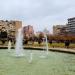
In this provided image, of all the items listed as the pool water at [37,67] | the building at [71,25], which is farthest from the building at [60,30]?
the pool water at [37,67]

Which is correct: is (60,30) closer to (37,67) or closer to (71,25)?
(71,25)

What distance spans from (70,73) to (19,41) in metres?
19.1

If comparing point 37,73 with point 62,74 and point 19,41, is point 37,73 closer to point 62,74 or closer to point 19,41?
point 62,74

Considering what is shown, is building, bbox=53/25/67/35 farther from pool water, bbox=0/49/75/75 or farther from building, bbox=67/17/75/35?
pool water, bbox=0/49/75/75

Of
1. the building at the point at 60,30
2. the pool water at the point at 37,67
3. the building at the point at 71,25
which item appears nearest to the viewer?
the pool water at the point at 37,67

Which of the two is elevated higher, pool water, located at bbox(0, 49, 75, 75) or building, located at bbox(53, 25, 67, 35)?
building, located at bbox(53, 25, 67, 35)

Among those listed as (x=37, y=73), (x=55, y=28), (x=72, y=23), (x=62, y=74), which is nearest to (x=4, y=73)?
(x=37, y=73)

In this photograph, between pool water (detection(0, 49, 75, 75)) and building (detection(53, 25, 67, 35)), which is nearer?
pool water (detection(0, 49, 75, 75))

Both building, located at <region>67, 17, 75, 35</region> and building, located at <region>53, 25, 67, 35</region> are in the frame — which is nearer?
building, located at <region>67, 17, 75, 35</region>

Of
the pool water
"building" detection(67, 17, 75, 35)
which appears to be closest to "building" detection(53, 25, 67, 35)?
"building" detection(67, 17, 75, 35)

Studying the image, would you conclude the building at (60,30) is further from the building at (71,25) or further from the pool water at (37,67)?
the pool water at (37,67)

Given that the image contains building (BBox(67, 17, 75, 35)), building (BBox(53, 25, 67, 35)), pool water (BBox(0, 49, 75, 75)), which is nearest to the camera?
pool water (BBox(0, 49, 75, 75))

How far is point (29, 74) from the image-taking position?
13.2 m

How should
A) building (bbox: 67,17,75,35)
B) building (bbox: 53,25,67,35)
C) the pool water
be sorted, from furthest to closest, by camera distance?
building (bbox: 53,25,67,35) → building (bbox: 67,17,75,35) → the pool water
